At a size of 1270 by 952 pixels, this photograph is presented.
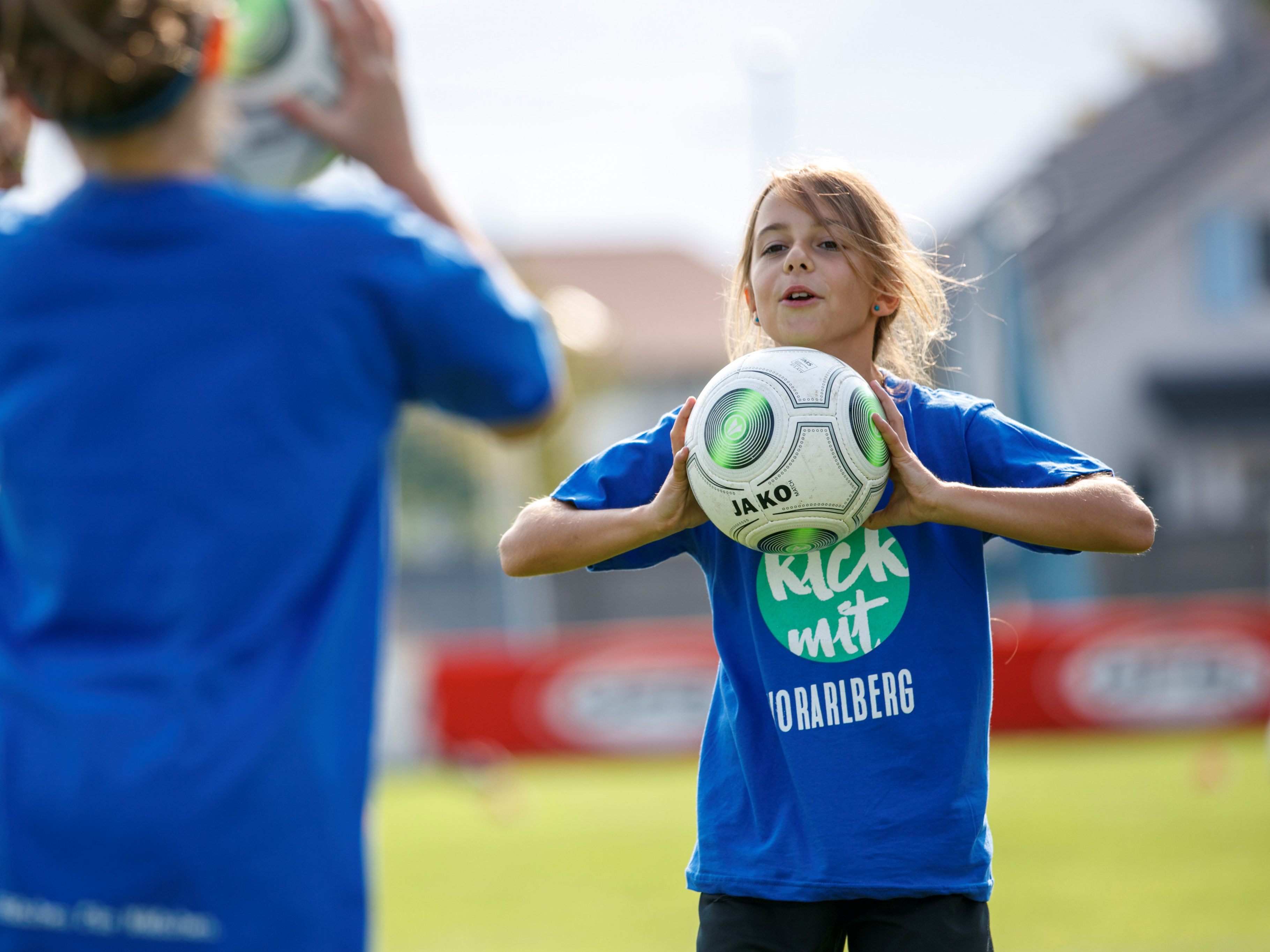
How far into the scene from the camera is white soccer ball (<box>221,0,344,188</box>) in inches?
88.8

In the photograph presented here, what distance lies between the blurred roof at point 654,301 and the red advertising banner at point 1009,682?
3041 centimetres

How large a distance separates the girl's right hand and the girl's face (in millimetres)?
281

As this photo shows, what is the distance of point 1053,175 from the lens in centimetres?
2961

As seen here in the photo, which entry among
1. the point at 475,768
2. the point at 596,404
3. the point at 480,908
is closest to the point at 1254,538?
the point at 475,768

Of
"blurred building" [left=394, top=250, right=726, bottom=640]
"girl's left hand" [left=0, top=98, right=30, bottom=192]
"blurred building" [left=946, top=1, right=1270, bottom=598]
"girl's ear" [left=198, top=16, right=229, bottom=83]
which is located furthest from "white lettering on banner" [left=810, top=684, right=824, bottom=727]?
"blurred building" [left=946, top=1, right=1270, bottom=598]

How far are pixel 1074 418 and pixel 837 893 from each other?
84.0 ft

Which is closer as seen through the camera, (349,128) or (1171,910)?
(349,128)

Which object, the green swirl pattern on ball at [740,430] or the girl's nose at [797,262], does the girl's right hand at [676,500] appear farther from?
the girl's nose at [797,262]

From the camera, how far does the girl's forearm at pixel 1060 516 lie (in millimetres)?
2562

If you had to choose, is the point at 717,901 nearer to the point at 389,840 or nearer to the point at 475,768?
the point at 389,840

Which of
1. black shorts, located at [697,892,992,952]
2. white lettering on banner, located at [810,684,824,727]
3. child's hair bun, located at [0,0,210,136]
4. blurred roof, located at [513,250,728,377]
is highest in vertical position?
blurred roof, located at [513,250,728,377]

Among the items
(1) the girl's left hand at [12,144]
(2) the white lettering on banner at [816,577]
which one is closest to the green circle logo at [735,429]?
(2) the white lettering on banner at [816,577]

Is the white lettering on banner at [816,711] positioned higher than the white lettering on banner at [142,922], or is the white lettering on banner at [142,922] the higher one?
the white lettering on banner at [816,711]

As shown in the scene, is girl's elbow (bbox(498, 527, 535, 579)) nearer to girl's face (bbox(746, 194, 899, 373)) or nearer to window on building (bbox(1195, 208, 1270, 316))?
girl's face (bbox(746, 194, 899, 373))
